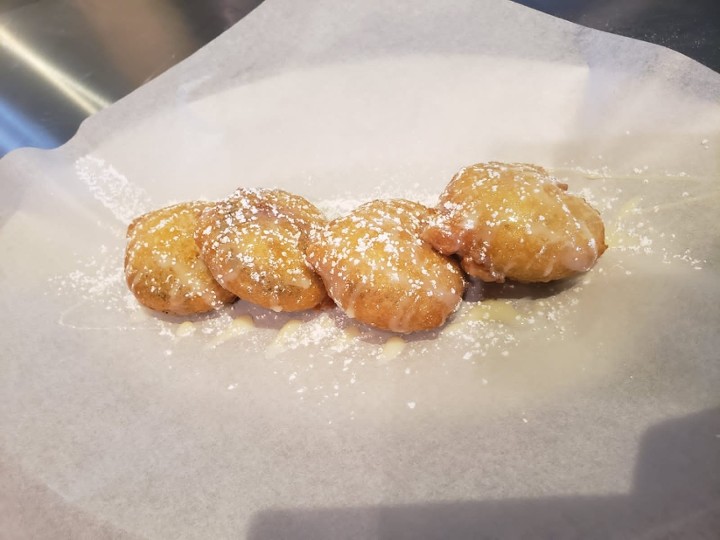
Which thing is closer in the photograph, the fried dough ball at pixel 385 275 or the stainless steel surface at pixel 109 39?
the fried dough ball at pixel 385 275

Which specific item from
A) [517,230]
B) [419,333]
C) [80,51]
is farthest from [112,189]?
[517,230]

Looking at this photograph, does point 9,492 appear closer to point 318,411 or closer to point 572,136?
point 318,411

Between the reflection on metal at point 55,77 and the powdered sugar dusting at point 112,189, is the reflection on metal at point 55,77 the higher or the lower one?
the higher one

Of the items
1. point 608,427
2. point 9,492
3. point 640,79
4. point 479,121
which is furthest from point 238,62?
point 608,427

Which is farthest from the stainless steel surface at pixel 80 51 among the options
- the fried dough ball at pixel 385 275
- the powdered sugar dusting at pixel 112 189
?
the fried dough ball at pixel 385 275

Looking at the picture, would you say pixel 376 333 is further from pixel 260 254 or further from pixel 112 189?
pixel 112 189

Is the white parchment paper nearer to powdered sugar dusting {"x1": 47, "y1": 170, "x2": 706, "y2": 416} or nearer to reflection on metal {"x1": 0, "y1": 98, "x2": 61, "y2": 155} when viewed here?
powdered sugar dusting {"x1": 47, "y1": 170, "x2": 706, "y2": 416}

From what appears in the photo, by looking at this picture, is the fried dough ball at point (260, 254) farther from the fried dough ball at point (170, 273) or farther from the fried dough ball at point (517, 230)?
the fried dough ball at point (517, 230)

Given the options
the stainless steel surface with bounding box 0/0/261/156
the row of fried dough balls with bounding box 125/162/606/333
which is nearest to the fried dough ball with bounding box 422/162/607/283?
the row of fried dough balls with bounding box 125/162/606/333

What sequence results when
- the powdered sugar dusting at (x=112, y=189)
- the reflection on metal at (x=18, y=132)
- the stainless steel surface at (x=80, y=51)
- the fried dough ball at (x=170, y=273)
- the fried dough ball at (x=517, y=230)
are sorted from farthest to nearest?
the stainless steel surface at (x=80, y=51) < the reflection on metal at (x=18, y=132) < the powdered sugar dusting at (x=112, y=189) < the fried dough ball at (x=170, y=273) < the fried dough ball at (x=517, y=230)
